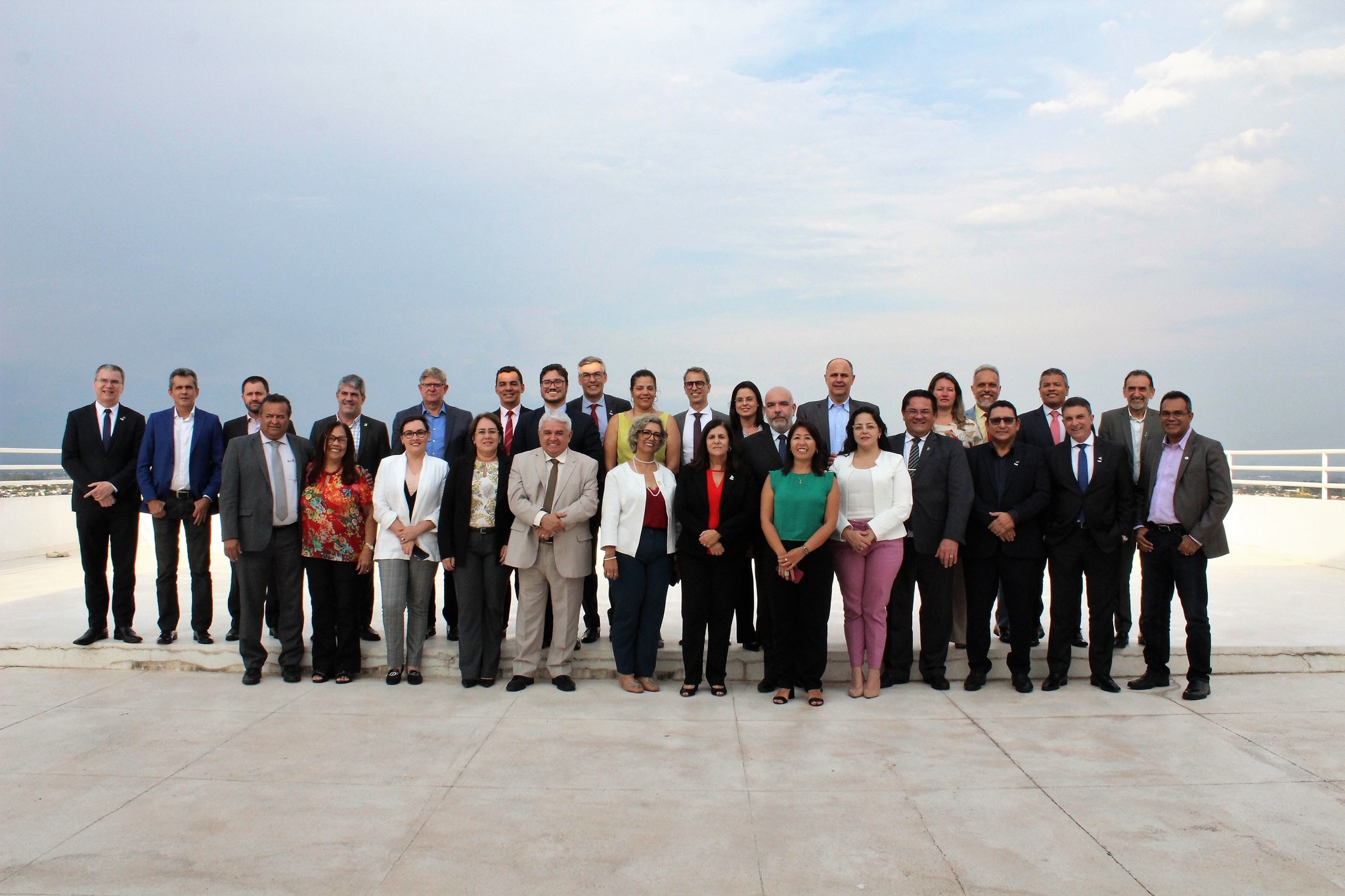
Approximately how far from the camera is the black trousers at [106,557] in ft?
19.2

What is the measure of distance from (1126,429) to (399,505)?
15.4ft

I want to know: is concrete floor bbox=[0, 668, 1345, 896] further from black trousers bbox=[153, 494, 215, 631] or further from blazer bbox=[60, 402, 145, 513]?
blazer bbox=[60, 402, 145, 513]

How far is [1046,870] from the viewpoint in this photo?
2973 millimetres

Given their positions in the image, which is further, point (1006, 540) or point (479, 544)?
point (479, 544)

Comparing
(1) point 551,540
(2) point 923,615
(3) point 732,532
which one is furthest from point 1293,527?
(1) point 551,540

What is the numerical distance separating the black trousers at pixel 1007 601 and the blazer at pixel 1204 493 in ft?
2.88

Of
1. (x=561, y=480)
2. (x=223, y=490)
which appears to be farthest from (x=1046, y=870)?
(x=223, y=490)

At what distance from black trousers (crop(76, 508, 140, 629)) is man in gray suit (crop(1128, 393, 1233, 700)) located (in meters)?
6.55

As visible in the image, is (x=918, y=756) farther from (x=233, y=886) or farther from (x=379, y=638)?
(x=379, y=638)

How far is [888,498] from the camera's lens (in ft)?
16.8

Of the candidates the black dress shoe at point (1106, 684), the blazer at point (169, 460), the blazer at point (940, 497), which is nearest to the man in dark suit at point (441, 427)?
the blazer at point (169, 460)

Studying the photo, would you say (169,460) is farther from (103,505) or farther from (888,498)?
(888,498)

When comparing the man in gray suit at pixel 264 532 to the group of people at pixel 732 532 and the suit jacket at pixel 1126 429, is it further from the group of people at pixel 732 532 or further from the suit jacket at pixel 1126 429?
the suit jacket at pixel 1126 429

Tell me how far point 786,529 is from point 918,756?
1433mm
